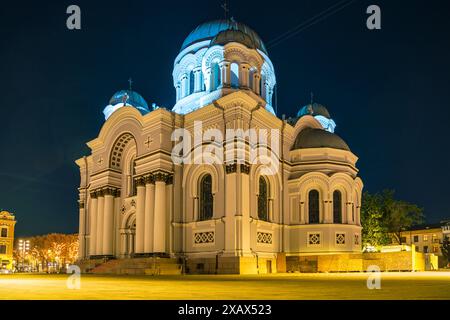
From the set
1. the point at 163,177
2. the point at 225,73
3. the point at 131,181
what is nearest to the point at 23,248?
the point at 131,181

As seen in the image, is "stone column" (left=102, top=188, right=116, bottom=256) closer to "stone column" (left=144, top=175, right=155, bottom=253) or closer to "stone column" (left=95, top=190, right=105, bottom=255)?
"stone column" (left=95, top=190, right=105, bottom=255)

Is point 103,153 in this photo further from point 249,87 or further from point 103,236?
point 249,87

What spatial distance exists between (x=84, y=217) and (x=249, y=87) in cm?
1743

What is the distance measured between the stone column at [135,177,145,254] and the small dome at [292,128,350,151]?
11220mm

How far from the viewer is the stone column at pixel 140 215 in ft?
101

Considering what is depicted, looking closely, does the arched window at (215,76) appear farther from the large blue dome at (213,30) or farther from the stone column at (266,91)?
the stone column at (266,91)

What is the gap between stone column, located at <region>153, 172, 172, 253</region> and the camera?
29609 millimetres

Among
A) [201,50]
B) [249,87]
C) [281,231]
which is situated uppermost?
[201,50]

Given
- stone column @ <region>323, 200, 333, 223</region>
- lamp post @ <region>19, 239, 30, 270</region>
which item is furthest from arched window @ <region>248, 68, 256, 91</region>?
lamp post @ <region>19, 239, 30, 270</region>
